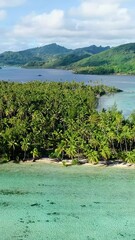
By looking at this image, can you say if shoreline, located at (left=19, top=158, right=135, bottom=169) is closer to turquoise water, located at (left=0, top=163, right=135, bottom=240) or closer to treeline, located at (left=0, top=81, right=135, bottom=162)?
treeline, located at (left=0, top=81, right=135, bottom=162)

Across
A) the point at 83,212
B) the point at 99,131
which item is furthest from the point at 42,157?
the point at 83,212

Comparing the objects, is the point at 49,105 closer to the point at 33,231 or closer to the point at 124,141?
the point at 124,141

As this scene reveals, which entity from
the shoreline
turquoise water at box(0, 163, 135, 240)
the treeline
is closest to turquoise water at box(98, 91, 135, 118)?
the treeline

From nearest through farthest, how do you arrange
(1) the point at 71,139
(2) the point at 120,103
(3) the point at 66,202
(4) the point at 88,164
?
(3) the point at 66,202
(4) the point at 88,164
(1) the point at 71,139
(2) the point at 120,103

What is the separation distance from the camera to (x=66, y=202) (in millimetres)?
51344

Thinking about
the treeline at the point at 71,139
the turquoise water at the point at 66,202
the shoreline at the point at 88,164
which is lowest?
the turquoise water at the point at 66,202

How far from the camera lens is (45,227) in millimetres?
44469

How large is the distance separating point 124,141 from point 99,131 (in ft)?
18.2

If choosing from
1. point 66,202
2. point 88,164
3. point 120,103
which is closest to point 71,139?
point 88,164

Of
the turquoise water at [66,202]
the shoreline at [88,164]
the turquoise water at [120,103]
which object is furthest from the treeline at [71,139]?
the turquoise water at [120,103]

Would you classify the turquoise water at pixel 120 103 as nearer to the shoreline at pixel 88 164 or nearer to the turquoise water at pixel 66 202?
the shoreline at pixel 88 164

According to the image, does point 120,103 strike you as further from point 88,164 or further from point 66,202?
point 66,202

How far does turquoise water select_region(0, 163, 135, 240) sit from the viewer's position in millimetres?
43312

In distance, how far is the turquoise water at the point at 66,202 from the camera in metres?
43.3
